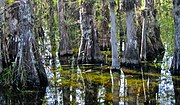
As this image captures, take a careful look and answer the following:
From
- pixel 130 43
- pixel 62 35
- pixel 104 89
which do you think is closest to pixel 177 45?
pixel 130 43

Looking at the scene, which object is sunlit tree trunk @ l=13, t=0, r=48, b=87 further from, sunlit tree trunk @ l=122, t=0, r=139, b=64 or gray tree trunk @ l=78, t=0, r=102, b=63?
sunlit tree trunk @ l=122, t=0, r=139, b=64

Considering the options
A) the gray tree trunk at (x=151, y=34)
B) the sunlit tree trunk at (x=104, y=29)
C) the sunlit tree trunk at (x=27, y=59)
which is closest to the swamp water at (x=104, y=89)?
the sunlit tree trunk at (x=27, y=59)

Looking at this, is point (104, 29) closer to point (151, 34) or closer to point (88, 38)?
point (151, 34)

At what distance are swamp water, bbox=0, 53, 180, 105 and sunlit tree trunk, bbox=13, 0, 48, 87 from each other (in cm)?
52

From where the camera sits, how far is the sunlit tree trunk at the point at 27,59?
1294 centimetres

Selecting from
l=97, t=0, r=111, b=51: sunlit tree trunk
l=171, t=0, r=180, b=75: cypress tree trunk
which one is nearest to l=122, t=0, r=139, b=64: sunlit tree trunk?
l=171, t=0, r=180, b=75: cypress tree trunk

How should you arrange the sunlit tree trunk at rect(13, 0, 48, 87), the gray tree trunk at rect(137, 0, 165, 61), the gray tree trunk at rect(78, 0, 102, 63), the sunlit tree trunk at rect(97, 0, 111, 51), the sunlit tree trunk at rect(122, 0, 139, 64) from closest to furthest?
the sunlit tree trunk at rect(13, 0, 48, 87), the sunlit tree trunk at rect(122, 0, 139, 64), the gray tree trunk at rect(78, 0, 102, 63), the gray tree trunk at rect(137, 0, 165, 61), the sunlit tree trunk at rect(97, 0, 111, 51)

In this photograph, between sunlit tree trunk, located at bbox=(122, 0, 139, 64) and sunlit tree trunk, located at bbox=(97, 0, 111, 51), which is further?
sunlit tree trunk, located at bbox=(97, 0, 111, 51)

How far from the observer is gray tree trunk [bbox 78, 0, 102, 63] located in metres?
19.4

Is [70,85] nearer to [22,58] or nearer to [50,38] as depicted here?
[22,58]

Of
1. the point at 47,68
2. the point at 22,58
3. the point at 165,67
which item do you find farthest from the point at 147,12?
the point at 22,58

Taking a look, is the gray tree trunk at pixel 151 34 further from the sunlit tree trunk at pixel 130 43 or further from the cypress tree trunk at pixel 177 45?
Answer: the cypress tree trunk at pixel 177 45

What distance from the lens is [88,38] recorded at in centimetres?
1950

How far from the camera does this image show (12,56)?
60.2 ft
